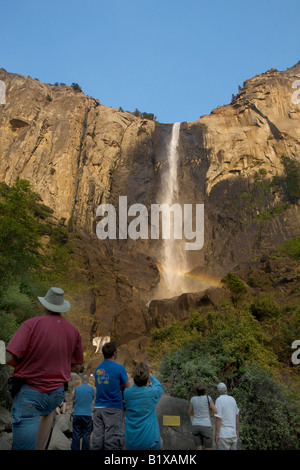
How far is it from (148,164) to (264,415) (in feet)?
211

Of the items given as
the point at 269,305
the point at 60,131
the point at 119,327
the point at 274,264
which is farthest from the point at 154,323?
the point at 60,131

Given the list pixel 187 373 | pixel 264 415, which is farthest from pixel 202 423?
pixel 187 373

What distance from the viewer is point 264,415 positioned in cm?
872

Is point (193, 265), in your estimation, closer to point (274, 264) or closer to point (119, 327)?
point (274, 264)

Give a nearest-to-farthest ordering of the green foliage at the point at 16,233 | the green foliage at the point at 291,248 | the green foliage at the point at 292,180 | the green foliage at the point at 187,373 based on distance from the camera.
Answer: the green foliage at the point at 187,373
the green foliage at the point at 16,233
the green foliage at the point at 291,248
the green foliage at the point at 292,180

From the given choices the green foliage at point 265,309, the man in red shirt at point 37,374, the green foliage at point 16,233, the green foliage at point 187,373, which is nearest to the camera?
the man in red shirt at point 37,374

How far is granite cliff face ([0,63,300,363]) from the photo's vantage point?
5391 centimetres

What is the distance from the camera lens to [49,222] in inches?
2076

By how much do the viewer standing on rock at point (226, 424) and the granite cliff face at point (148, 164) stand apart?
1578 inches

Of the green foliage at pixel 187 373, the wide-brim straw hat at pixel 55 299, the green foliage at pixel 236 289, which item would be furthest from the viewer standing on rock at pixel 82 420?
the green foliage at pixel 236 289

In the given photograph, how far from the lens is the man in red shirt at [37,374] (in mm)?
3293

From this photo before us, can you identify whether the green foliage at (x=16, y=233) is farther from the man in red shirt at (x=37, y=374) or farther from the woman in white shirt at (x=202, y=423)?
the man in red shirt at (x=37, y=374)

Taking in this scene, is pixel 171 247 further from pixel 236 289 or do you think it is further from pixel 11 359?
pixel 11 359

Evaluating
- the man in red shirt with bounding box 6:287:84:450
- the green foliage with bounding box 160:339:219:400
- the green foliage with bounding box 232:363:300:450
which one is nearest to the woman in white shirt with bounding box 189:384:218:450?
the green foliage with bounding box 232:363:300:450
